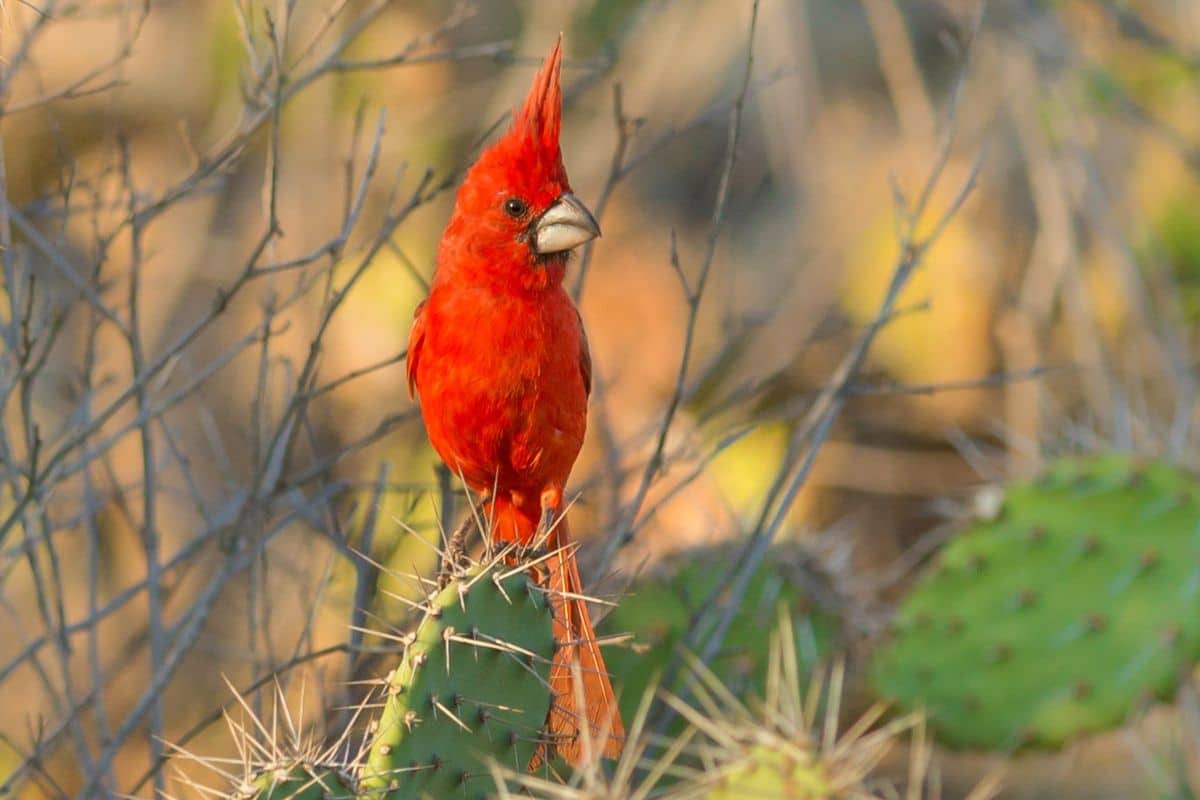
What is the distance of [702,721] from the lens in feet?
5.40

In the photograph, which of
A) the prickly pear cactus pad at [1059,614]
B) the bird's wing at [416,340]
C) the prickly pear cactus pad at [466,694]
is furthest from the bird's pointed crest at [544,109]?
the prickly pear cactus pad at [1059,614]

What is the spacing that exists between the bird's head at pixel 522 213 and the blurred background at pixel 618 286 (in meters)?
0.13

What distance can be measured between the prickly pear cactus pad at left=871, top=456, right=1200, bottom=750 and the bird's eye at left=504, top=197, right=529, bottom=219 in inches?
67.3

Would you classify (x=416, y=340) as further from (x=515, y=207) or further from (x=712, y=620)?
(x=712, y=620)

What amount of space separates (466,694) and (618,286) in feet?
17.5

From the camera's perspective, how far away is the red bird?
8.36 feet

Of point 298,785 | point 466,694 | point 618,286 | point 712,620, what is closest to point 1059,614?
point 712,620

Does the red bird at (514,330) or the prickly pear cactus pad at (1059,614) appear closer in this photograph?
the red bird at (514,330)

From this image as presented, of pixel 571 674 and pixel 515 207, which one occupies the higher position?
pixel 515 207

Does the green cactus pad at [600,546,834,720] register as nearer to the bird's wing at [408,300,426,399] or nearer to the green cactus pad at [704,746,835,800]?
the bird's wing at [408,300,426,399]

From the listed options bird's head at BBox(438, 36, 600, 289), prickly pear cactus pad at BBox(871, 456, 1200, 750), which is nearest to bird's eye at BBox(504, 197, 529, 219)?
bird's head at BBox(438, 36, 600, 289)

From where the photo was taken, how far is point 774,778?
157cm

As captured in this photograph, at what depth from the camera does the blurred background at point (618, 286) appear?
3.45 m

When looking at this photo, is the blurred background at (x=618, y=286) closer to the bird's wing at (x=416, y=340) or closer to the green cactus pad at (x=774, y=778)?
the bird's wing at (x=416, y=340)
